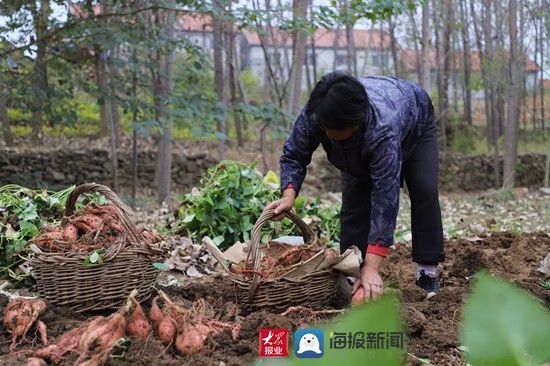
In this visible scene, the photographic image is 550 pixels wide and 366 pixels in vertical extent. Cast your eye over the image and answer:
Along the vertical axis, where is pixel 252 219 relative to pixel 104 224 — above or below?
below

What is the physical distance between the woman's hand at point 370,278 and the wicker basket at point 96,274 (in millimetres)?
995

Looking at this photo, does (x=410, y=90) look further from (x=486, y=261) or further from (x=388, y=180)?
(x=486, y=261)

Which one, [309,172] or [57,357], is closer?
[57,357]

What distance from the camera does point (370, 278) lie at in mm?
3213

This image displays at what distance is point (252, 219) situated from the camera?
5527 millimetres

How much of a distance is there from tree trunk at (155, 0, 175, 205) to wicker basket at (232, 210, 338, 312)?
192 inches

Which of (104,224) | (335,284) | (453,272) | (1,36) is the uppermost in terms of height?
(1,36)

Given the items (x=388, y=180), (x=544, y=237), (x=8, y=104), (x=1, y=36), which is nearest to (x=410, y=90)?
(x=388, y=180)

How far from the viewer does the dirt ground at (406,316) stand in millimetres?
2641

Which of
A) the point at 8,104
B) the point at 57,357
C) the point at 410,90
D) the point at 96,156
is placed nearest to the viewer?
the point at 57,357

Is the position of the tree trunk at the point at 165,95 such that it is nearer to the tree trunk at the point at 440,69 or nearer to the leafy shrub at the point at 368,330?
the tree trunk at the point at 440,69

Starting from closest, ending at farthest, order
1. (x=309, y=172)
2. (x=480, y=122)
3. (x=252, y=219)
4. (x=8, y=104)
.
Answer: (x=252, y=219)
(x=8, y=104)
(x=309, y=172)
(x=480, y=122)

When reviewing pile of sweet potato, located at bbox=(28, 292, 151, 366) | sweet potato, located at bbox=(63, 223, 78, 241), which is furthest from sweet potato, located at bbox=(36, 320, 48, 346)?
sweet potato, located at bbox=(63, 223, 78, 241)

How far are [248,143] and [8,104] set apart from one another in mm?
8309
